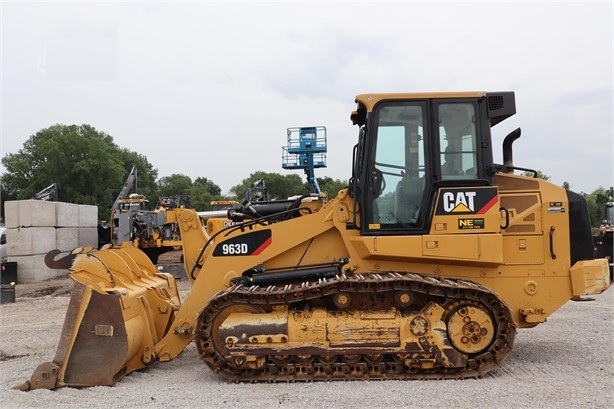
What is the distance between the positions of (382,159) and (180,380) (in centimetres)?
340

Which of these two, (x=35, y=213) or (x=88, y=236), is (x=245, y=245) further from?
(x=88, y=236)

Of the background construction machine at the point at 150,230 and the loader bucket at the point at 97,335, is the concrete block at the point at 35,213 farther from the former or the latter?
the loader bucket at the point at 97,335

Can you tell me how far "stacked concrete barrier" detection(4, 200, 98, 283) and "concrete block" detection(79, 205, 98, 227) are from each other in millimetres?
1387

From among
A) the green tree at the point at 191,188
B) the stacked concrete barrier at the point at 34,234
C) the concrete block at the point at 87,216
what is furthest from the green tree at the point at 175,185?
the stacked concrete barrier at the point at 34,234

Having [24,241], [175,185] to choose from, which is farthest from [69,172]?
[24,241]

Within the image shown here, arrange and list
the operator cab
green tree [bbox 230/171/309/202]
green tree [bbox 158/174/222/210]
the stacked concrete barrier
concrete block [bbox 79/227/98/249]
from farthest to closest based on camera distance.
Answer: green tree [bbox 158/174/222/210] < green tree [bbox 230/171/309/202] < concrete block [bbox 79/227/98/249] < the stacked concrete barrier < the operator cab

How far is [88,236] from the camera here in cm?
2334

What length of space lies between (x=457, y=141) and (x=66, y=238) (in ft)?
61.1

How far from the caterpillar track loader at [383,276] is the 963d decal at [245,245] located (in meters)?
0.02

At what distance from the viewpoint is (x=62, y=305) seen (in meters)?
12.7

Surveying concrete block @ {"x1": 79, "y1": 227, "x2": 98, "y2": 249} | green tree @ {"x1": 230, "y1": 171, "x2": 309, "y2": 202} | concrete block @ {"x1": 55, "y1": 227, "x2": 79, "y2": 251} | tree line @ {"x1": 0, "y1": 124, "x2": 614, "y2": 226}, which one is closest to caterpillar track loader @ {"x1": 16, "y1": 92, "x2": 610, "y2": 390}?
concrete block @ {"x1": 55, "y1": 227, "x2": 79, "y2": 251}

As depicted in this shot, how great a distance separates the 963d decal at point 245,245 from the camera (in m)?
6.56

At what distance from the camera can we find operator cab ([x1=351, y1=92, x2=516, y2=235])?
629 cm

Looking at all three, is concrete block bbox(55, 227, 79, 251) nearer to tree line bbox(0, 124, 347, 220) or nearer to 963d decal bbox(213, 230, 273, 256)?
963d decal bbox(213, 230, 273, 256)
